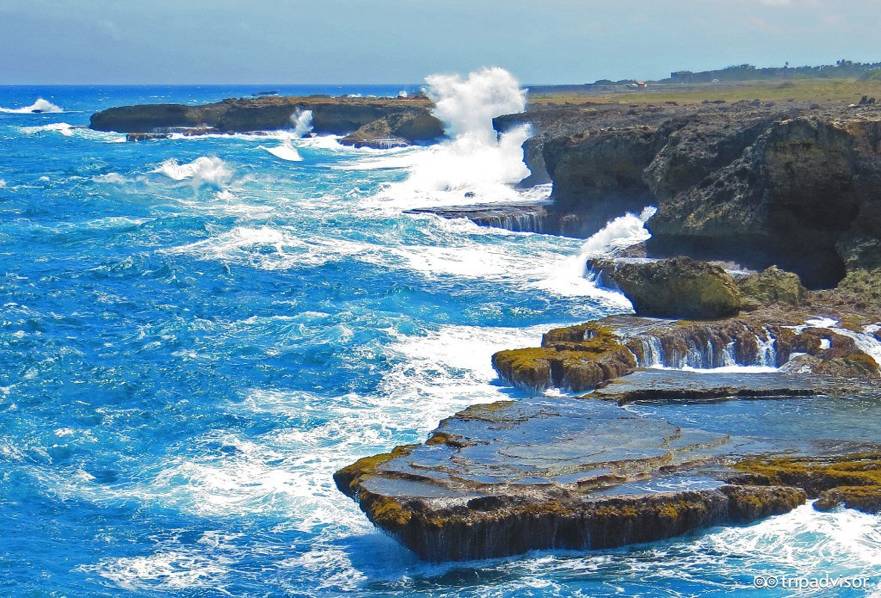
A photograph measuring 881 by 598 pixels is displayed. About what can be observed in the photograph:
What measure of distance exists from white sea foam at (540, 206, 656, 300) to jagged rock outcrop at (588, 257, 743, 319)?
9.83 feet

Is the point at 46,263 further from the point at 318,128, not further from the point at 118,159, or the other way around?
the point at 318,128

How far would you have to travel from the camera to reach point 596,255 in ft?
108

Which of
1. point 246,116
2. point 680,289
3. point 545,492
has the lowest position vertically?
point 545,492

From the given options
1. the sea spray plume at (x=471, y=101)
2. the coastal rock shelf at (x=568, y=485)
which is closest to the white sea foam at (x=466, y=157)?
the sea spray plume at (x=471, y=101)

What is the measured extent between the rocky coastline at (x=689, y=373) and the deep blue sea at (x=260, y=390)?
51 centimetres

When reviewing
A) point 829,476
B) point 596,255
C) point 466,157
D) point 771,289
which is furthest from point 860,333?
point 466,157

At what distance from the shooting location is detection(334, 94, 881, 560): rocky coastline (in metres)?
14.7

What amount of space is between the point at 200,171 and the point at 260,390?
3632 centimetres

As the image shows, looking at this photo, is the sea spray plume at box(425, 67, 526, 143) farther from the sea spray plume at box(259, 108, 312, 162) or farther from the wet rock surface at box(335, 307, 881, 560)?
the wet rock surface at box(335, 307, 881, 560)

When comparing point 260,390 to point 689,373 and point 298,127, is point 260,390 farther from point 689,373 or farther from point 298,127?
point 298,127

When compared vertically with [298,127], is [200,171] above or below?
below

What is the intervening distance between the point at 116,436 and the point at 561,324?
11118mm

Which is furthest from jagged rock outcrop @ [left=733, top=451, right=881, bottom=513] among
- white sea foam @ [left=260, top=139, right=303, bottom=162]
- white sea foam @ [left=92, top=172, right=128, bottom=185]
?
white sea foam @ [left=260, top=139, right=303, bottom=162]

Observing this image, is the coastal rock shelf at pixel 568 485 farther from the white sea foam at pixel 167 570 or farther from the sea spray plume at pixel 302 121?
the sea spray plume at pixel 302 121
